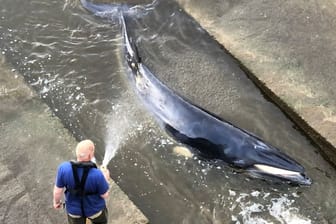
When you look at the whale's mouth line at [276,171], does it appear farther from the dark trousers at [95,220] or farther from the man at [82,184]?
the man at [82,184]

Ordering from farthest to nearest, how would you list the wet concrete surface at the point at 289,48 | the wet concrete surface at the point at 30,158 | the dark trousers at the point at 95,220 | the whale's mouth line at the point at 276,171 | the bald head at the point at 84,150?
the wet concrete surface at the point at 289,48 → the whale's mouth line at the point at 276,171 → the wet concrete surface at the point at 30,158 → the dark trousers at the point at 95,220 → the bald head at the point at 84,150

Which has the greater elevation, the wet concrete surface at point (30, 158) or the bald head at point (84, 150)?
the bald head at point (84, 150)

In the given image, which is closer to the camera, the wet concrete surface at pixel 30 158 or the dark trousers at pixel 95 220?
the dark trousers at pixel 95 220

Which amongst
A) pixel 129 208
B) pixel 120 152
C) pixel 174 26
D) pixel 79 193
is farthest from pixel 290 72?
pixel 79 193

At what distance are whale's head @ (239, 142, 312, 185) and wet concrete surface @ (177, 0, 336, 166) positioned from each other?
0.51 meters

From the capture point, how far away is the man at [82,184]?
4273 mm

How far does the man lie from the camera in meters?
4.27

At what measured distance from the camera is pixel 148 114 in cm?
662

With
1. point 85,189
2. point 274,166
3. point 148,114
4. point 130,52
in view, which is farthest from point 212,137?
point 85,189

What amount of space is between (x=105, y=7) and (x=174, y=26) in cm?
101

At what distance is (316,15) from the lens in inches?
294

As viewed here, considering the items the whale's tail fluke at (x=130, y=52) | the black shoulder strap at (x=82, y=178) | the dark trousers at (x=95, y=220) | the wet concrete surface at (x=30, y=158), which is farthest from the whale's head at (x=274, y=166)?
the black shoulder strap at (x=82, y=178)

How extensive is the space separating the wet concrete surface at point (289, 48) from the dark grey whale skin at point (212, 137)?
65 cm

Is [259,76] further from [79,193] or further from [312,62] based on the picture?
[79,193]
